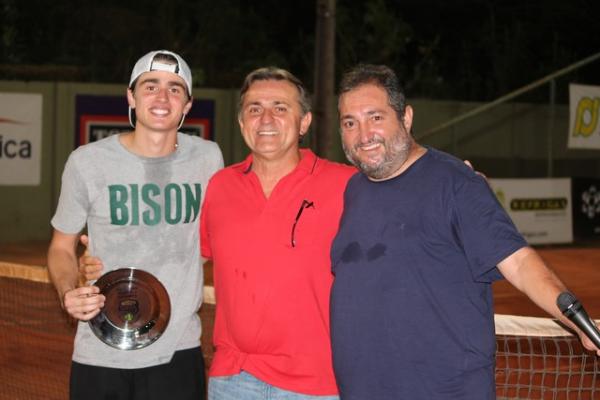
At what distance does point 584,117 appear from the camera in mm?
18109

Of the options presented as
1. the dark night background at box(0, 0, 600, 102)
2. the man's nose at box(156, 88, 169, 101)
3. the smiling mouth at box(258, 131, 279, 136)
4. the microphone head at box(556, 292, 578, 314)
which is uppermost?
the dark night background at box(0, 0, 600, 102)

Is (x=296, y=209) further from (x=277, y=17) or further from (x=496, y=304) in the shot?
(x=277, y=17)

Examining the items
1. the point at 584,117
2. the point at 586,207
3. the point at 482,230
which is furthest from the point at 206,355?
the point at 586,207

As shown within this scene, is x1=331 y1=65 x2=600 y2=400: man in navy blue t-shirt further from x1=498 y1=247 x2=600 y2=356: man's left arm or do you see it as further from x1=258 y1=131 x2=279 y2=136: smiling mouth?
x1=258 y1=131 x2=279 y2=136: smiling mouth

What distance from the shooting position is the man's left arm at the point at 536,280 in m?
3.33

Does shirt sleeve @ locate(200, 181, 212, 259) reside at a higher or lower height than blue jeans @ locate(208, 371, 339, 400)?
higher

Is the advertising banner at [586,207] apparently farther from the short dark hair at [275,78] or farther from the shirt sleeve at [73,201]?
the shirt sleeve at [73,201]

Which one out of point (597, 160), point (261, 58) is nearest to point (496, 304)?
point (597, 160)

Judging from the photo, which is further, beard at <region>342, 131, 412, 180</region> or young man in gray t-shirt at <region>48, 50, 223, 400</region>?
young man in gray t-shirt at <region>48, 50, 223, 400</region>

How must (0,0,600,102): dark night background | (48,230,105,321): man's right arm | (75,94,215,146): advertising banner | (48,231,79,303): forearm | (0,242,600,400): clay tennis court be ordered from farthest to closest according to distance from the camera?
(0,0,600,102): dark night background → (75,94,215,146): advertising banner → (0,242,600,400): clay tennis court → (48,231,79,303): forearm → (48,230,105,321): man's right arm

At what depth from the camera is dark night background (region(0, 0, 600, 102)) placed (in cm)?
2511

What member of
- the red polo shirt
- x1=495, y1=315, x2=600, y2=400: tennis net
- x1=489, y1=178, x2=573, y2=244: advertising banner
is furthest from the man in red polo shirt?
x1=489, y1=178, x2=573, y2=244: advertising banner

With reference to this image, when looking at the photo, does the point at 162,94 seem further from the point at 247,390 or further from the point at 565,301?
the point at 565,301

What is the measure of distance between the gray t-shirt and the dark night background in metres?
18.4
